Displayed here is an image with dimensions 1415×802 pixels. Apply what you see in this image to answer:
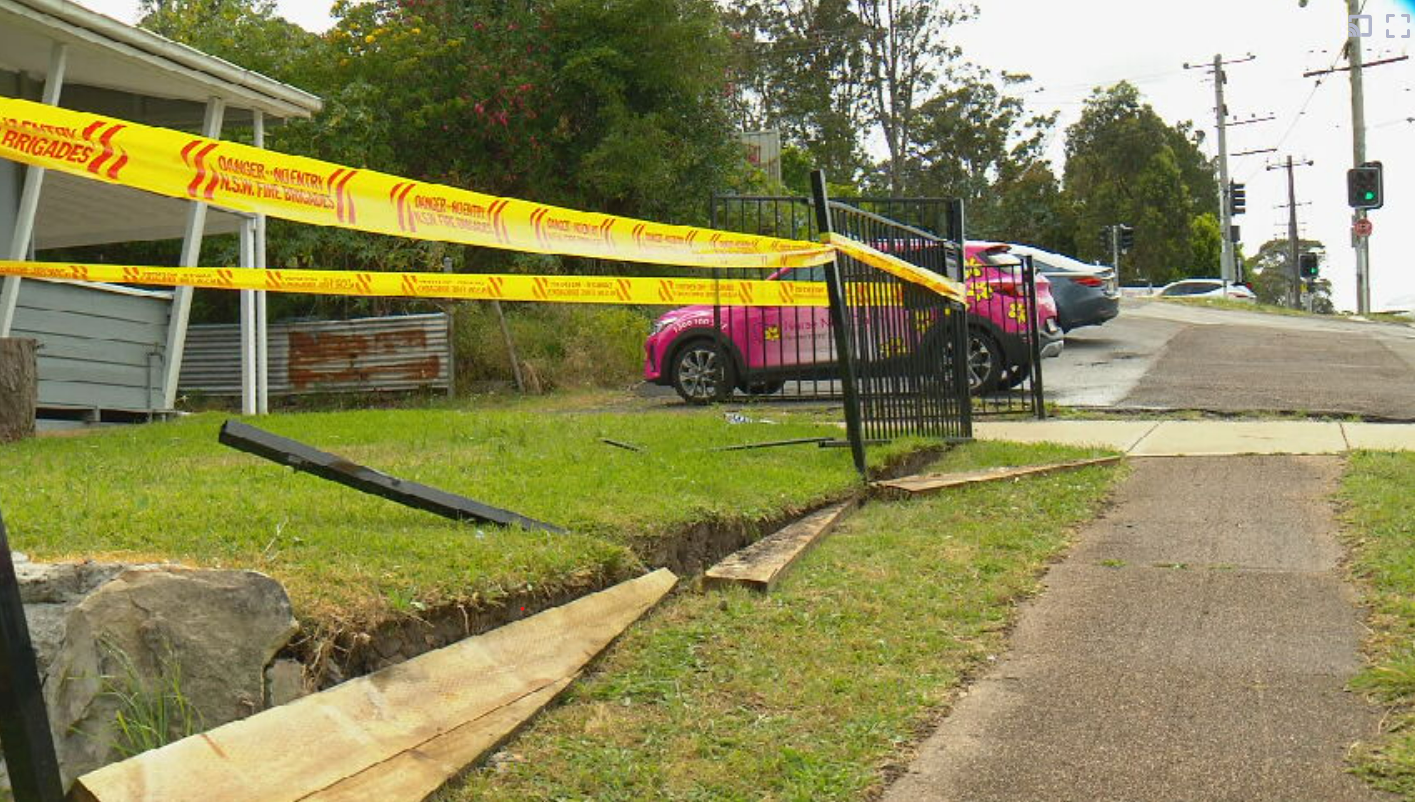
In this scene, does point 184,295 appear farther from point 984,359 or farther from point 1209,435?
point 1209,435

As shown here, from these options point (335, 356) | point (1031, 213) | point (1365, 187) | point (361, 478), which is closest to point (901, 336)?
point (361, 478)

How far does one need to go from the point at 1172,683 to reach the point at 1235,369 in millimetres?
13310

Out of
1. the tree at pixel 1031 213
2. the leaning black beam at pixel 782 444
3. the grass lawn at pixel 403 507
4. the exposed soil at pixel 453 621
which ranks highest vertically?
the tree at pixel 1031 213

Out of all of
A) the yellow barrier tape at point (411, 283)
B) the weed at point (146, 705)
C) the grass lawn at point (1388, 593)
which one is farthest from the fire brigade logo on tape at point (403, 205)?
the grass lawn at point (1388, 593)

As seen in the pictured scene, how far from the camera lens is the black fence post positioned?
289 cm

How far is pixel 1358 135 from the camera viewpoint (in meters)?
36.6

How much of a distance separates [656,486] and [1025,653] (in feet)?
7.59

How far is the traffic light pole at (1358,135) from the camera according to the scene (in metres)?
35.7

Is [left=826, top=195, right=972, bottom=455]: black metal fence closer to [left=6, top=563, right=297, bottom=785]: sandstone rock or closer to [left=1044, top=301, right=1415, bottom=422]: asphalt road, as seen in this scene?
[left=1044, top=301, right=1415, bottom=422]: asphalt road

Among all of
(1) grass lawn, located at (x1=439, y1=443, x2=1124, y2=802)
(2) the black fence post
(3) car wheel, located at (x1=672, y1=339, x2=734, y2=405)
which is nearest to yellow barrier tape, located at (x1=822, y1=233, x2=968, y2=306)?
(1) grass lawn, located at (x1=439, y1=443, x2=1124, y2=802)

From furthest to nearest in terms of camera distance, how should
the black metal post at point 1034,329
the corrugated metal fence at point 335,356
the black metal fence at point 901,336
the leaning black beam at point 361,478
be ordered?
the corrugated metal fence at point 335,356
the black metal post at point 1034,329
the black metal fence at point 901,336
the leaning black beam at point 361,478

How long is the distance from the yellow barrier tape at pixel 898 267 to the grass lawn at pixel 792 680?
191cm

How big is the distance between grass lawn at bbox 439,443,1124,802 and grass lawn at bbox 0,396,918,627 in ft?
1.54

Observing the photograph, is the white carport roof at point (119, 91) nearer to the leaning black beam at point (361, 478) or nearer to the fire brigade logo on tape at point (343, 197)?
the fire brigade logo on tape at point (343, 197)
